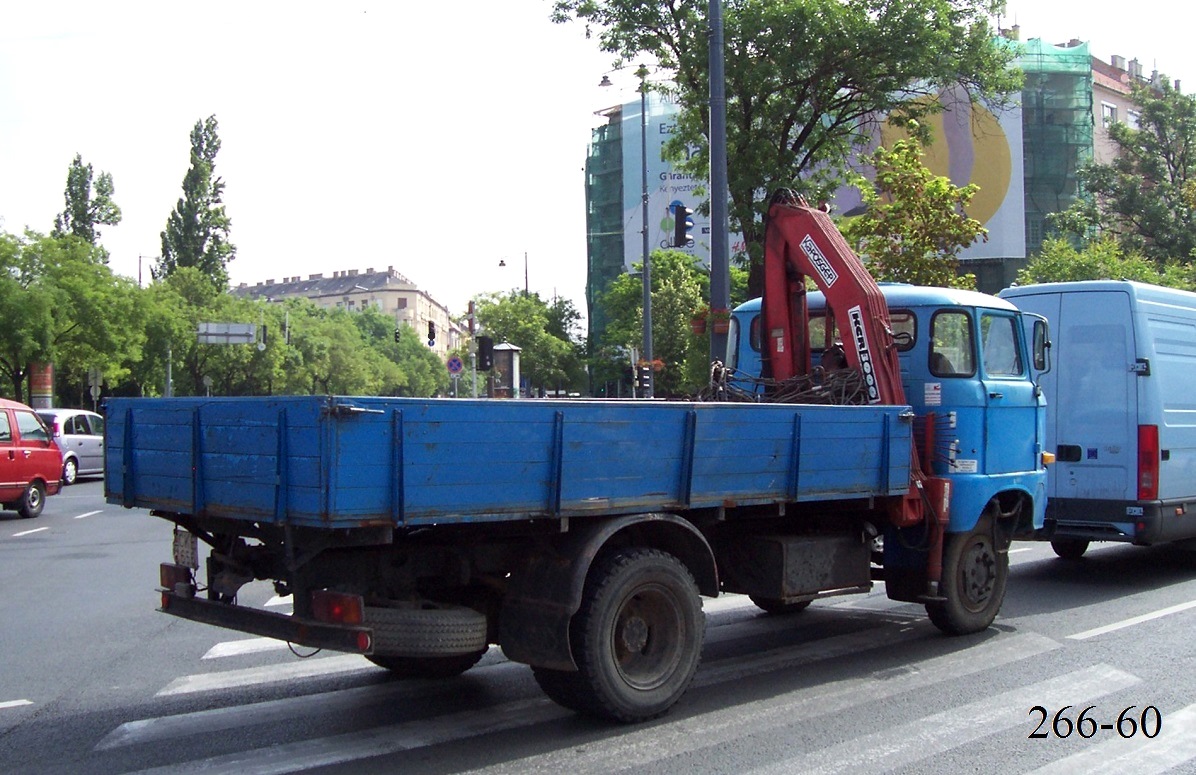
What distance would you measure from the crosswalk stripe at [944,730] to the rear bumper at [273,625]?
1959mm

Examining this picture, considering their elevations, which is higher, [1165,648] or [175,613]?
[175,613]

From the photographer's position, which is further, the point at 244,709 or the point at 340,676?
the point at 340,676

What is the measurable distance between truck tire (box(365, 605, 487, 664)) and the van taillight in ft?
24.2

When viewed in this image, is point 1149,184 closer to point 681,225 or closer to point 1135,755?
point 681,225

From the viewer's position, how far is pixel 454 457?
15.8 feet

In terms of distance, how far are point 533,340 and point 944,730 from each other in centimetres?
6146

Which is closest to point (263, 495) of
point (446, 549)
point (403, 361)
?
point (446, 549)

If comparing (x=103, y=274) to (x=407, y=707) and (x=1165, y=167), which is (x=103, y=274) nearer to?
(x=407, y=707)

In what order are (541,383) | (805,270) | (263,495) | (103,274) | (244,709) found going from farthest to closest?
(541,383) → (103,274) → (805,270) → (244,709) → (263,495)

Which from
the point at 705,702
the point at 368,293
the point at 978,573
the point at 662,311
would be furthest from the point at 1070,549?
the point at 368,293

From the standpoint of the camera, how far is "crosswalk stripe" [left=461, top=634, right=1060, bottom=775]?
504cm

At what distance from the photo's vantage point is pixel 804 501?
646 cm

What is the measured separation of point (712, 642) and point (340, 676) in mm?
2672

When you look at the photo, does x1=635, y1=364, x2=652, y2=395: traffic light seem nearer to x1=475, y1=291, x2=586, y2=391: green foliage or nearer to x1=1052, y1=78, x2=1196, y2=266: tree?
x1=1052, y1=78, x2=1196, y2=266: tree
